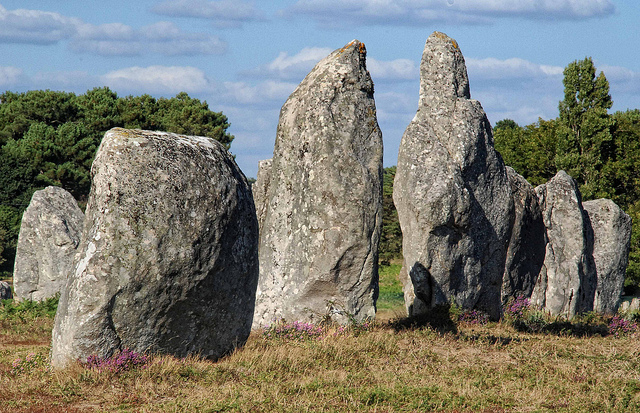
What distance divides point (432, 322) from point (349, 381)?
6.06 meters

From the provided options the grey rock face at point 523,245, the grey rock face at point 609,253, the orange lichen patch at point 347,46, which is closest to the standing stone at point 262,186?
the orange lichen patch at point 347,46

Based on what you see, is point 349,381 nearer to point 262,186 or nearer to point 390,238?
point 262,186

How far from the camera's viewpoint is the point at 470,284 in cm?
1675

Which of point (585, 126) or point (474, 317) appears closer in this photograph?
point (474, 317)

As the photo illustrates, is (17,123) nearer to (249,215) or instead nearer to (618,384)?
(249,215)

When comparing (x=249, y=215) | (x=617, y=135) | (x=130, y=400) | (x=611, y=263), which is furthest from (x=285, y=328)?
(x=617, y=135)

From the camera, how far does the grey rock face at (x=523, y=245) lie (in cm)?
1895

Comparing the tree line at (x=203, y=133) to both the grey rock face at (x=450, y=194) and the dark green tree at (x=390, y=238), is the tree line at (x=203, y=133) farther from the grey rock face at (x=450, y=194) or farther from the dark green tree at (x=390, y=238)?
the grey rock face at (x=450, y=194)

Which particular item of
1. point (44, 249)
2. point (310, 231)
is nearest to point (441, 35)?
point (310, 231)

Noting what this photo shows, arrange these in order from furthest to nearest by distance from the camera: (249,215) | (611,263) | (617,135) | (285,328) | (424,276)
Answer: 1. (617,135)
2. (611,263)
3. (424,276)
4. (285,328)
5. (249,215)

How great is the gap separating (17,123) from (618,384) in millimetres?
44611

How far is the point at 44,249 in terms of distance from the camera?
20156mm

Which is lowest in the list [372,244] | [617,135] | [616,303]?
[616,303]

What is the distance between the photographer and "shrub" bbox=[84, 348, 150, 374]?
8594 mm
